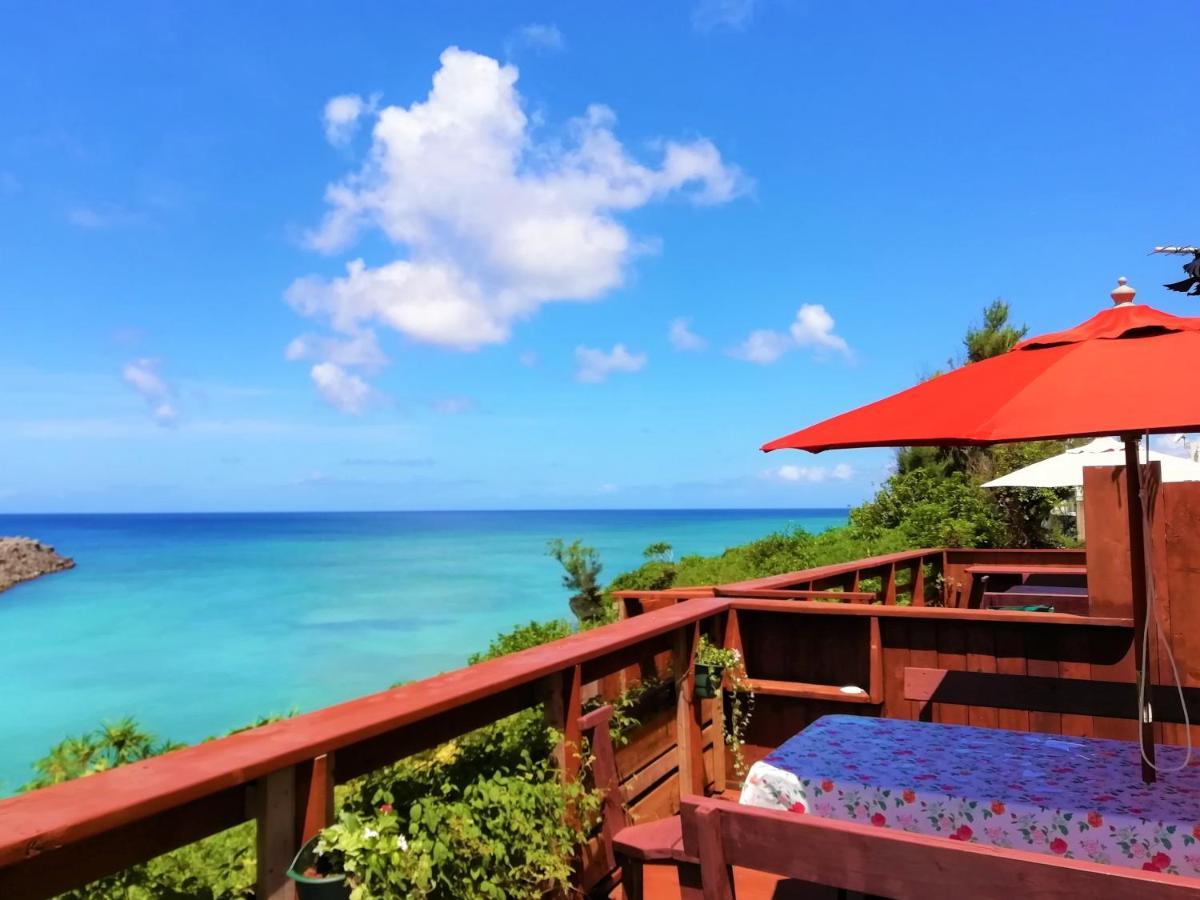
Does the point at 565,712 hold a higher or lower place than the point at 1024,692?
higher

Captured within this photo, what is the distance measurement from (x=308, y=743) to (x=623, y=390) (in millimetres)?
42252

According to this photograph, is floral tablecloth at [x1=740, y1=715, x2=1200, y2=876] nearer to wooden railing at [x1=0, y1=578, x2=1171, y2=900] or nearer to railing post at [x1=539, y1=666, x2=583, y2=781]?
railing post at [x1=539, y1=666, x2=583, y2=781]

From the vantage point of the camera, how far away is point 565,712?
7.98ft

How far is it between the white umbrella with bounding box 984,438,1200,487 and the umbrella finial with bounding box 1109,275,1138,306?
4555 millimetres

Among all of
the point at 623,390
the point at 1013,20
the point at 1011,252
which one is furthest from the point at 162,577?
the point at 1013,20

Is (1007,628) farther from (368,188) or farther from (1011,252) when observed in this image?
(1011,252)

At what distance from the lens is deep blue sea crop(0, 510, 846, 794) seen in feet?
74.6

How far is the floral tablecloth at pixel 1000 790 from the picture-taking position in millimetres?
1932

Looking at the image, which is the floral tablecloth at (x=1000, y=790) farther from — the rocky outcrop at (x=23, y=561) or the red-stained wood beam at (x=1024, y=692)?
the rocky outcrop at (x=23, y=561)

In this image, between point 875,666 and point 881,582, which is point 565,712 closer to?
point 875,666

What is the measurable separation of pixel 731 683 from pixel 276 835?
106 inches

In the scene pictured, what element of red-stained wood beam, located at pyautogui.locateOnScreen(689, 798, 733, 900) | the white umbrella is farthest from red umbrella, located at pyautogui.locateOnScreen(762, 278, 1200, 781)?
the white umbrella

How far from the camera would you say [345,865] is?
154 centimetres

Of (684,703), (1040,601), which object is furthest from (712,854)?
(1040,601)
